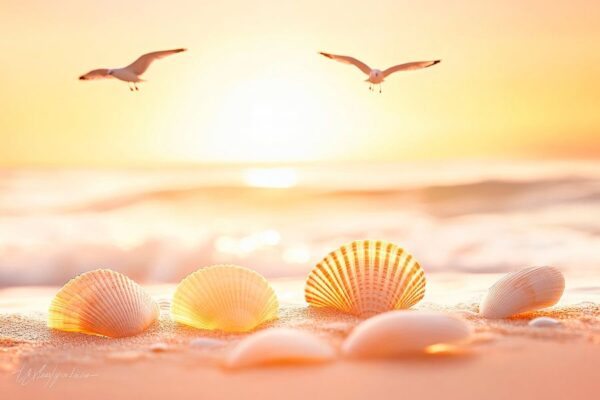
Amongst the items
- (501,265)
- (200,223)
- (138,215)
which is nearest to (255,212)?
(200,223)

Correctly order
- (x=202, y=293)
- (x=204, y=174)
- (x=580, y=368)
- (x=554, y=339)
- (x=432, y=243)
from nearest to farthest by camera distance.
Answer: (x=580, y=368) → (x=554, y=339) → (x=202, y=293) → (x=432, y=243) → (x=204, y=174)

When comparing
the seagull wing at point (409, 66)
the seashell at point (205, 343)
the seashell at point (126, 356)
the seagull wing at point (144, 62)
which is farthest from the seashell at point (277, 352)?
the seagull wing at point (409, 66)

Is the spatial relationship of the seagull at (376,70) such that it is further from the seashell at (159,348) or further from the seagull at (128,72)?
the seashell at (159,348)

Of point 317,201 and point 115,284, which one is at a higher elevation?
point 317,201

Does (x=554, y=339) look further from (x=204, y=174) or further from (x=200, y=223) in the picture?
(x=204, y=174)

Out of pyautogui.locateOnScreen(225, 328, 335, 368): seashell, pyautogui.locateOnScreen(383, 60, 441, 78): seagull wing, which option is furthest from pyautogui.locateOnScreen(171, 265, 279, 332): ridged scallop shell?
pyautogui.locateOnScreen(383, 60, 441, 78): seagull wing

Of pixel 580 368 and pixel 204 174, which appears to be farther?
pixel 204 174
